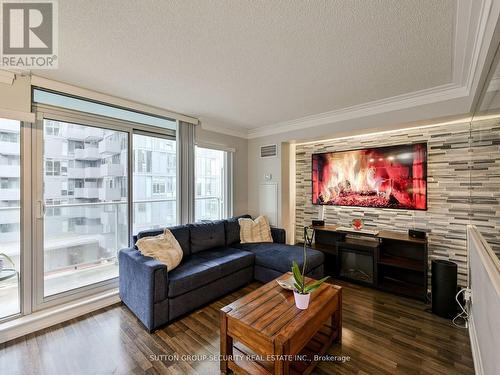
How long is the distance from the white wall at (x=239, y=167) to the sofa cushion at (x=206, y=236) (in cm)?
88

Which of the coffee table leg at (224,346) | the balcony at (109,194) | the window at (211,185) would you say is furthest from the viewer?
the window at (211,185)

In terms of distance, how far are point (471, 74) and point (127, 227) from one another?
4.21m

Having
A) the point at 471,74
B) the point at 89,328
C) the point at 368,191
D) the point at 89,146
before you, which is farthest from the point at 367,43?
the point at 89,328

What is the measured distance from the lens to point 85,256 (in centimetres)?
283

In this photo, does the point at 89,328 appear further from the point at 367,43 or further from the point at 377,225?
the point at 377,225

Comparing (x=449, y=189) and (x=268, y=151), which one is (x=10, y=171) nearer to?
(x=268, y=151)

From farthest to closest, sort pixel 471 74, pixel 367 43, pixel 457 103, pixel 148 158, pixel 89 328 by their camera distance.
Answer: pixel 148 158
pixel 457 103
pixel 89 328
pixel 471 74
pixel 367 43

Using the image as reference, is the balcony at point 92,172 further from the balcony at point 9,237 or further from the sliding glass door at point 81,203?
the balcony at point 9,237

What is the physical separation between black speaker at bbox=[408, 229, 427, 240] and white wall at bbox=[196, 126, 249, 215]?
2.79 metres

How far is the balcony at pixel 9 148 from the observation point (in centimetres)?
222

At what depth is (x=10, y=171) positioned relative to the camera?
225 centimetres

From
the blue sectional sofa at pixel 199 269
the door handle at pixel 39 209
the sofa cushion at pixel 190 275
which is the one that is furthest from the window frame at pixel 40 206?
the sofa cushion at pixel 190 275

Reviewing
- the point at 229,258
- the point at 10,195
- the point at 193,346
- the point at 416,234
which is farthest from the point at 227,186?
the point at 416,234

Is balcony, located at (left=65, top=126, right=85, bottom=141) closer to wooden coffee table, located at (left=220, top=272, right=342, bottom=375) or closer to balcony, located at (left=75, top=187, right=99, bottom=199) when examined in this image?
balcony, located at (left=75, top=187, right=99, bottom=199)
